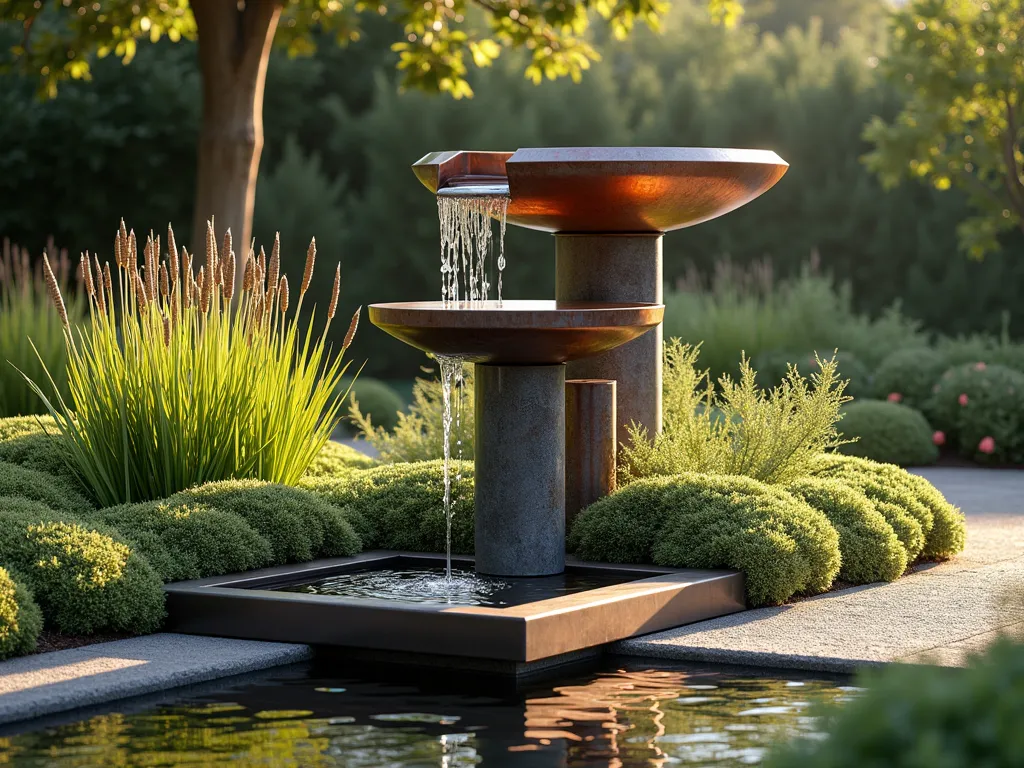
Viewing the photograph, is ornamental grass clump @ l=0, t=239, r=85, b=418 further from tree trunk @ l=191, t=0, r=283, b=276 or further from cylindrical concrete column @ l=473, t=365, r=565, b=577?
cylindrical concrete column @ l=473, t=365, r=565, b=577

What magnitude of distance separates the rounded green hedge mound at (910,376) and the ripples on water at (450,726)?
26.8 feet

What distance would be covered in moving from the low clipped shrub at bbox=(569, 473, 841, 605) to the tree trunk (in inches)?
204

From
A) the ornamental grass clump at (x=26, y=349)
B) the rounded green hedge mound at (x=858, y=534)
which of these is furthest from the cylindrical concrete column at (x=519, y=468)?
the ornamental grass clump at (x=26, y=349)

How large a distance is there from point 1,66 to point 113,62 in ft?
33.4

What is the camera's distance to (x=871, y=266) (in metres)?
22.5

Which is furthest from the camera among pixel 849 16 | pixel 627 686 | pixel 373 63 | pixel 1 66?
pixel 849 16

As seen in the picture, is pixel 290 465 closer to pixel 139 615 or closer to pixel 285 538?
pixel 285 538

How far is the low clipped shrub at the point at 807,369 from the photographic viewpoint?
13.6m

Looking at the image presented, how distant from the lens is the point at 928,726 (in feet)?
7.42

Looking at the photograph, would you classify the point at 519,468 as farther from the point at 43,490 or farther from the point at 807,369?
the point at 807,369

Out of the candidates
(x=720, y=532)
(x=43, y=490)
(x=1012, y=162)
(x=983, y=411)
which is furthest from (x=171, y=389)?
(x=1012, y=162)

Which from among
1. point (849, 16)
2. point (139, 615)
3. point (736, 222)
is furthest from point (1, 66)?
point (849, 16)

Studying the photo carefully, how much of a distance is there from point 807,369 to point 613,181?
7.03 meters

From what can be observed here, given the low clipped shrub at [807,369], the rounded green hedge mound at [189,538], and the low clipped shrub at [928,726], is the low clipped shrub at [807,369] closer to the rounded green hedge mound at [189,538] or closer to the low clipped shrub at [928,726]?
the rounded green hedge mound at [189,538]
